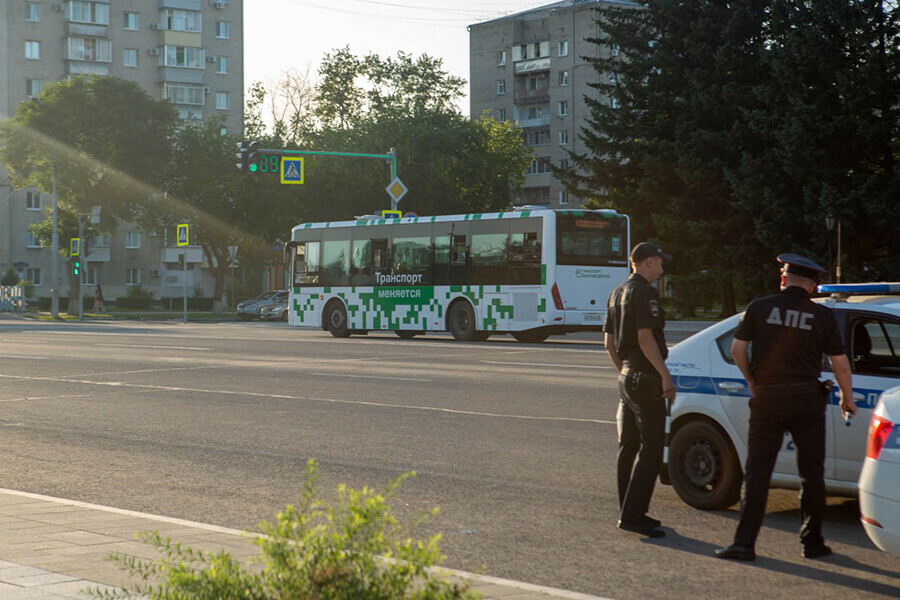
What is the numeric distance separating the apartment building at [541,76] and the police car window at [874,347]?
9576 cm

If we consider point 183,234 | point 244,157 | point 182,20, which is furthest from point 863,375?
point 182,20

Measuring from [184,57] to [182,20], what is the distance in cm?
292

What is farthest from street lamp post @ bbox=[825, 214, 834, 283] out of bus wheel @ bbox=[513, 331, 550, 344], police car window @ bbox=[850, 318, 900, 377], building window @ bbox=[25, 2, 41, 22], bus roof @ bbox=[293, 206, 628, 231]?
building window @ bbox=[25, 2, 41, 22]

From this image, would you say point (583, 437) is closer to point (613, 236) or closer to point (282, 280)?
point (613, 236)

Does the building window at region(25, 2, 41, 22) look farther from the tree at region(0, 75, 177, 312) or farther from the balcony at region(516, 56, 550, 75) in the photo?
the balcony at region(516, 56, 550, 75)

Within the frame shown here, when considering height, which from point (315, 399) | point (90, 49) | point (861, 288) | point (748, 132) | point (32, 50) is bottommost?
point (315, 399)

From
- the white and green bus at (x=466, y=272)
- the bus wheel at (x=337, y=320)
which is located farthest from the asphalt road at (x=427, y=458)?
the bus wheel at (x=337, y=320)

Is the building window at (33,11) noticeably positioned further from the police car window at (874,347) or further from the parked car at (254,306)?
the police car window at (874,347)

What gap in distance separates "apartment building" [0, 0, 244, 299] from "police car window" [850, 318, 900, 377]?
85639mm

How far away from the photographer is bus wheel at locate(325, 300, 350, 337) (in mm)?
35156

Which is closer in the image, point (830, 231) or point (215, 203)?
point (830, 231)

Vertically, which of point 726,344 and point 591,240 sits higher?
point 591,240

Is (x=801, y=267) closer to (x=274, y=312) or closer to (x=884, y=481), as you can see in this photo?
(x=884, y=481)

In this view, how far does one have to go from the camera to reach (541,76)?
358 feet
